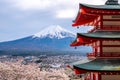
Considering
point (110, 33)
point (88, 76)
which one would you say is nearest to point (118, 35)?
point (110, 33)

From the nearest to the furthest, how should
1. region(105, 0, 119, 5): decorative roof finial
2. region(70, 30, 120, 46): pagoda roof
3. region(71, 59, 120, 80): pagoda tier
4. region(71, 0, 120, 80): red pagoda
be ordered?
region(71, 59, 120, 80): pagoda tier < region(71, 0, 120, 80): red pagoda < region(70, 30, 120, 46): pagoda roof < region(105, 0, 119, 5): decorative roof finial

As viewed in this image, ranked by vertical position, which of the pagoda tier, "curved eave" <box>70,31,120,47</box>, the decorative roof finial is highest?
the decorative roof finial

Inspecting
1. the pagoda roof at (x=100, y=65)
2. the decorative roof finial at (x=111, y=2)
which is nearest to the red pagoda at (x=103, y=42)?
the pagoda roof at (x=100, y=65)

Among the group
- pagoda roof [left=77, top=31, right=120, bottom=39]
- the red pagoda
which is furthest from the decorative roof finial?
pagoda roof [left=77, top=31, right=120, bottom=39]

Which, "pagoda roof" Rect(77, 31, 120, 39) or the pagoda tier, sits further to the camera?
"pagoda roof" Rect(77, 31, 120, 39)

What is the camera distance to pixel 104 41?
32.0m

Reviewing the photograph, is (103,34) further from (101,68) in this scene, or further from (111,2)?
(111,2)

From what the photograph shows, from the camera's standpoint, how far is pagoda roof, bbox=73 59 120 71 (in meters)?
30.2

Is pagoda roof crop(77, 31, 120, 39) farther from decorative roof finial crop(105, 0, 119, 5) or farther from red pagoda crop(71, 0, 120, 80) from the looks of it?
decorative roof finial crop(105, 0, 119, 5)

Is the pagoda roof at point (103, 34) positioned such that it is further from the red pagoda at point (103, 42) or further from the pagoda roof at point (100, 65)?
the pagoda roof at point (100, 65)

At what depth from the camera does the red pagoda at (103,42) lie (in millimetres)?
30500

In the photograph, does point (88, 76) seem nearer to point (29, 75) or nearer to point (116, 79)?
point (116, 79)

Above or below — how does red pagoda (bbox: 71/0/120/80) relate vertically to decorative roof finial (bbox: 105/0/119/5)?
below

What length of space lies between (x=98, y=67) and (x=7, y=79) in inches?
4131
